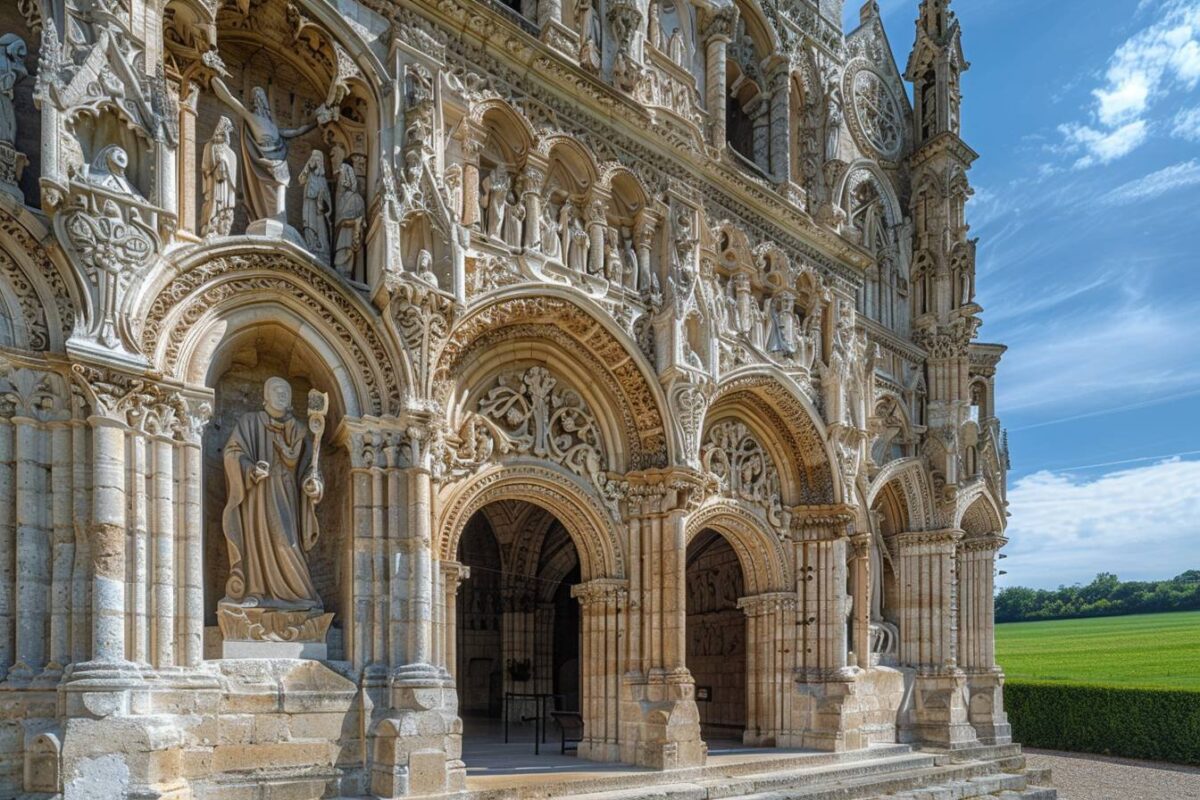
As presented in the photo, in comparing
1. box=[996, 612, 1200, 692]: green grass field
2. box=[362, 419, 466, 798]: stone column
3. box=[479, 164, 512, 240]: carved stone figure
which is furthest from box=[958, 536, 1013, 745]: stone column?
box=[479, 164, 512, 240]: carved stone figure

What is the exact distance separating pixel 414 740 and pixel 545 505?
374 cm

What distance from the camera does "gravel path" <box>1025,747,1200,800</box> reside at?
16.5 meters

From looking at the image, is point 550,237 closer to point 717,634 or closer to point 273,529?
point 273,529

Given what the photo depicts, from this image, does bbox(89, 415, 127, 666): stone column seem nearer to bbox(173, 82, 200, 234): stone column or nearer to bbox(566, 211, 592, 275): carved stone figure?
bbox(173, 82, 200, 234): stone column

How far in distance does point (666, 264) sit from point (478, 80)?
3.73 m

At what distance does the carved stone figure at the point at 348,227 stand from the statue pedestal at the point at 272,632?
11.4 ft

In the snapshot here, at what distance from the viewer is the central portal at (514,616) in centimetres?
1712

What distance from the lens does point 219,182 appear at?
8930mm

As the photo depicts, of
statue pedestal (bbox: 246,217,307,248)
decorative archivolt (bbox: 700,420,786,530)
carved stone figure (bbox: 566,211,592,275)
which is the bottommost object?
decorative archivolt (bbox: 700,420,786,530)

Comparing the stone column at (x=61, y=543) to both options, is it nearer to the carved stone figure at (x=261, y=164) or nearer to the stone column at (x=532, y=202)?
the carved stone figure at (x=261, y=164)

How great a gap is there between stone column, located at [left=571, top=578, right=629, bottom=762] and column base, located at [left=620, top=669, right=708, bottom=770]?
0.20 m

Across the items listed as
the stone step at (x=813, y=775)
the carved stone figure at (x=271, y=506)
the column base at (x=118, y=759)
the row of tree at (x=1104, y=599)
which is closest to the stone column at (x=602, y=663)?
the stone step at (x=813, y=775)

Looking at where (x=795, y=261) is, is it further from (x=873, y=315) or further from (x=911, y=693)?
(x=911, y=693)

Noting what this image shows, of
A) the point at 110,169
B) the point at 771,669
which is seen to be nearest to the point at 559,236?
the point at 110,169
